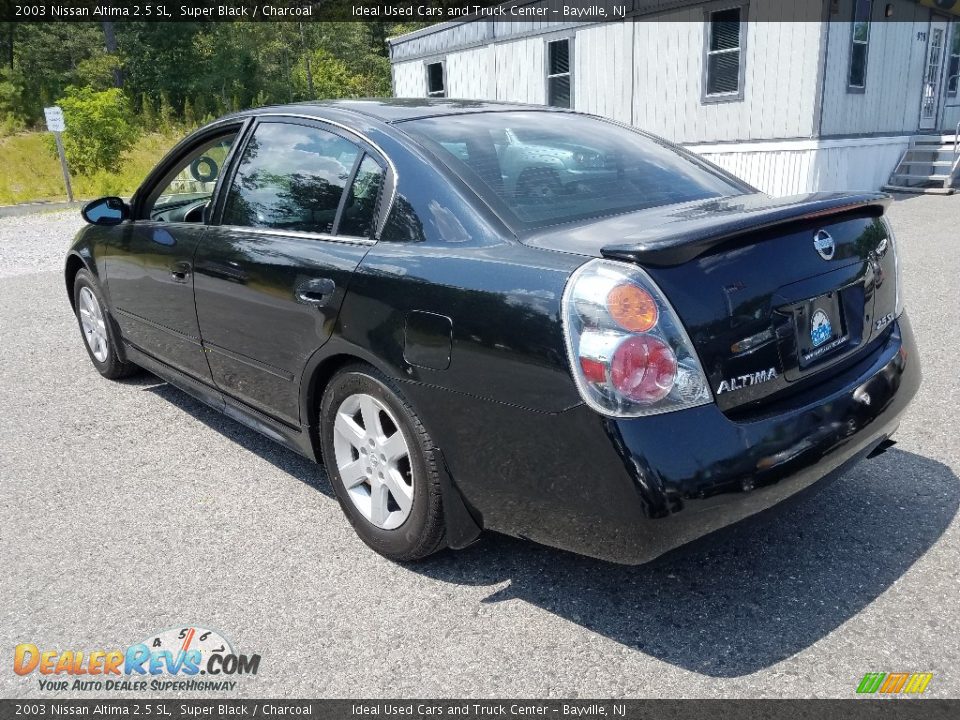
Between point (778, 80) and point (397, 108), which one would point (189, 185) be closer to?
point (397, 108)

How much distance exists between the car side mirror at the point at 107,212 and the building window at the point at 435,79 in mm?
16387

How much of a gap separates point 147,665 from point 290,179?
1.90 metres

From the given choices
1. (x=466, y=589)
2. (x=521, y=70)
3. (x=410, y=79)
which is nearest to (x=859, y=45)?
(x=521, y=70)

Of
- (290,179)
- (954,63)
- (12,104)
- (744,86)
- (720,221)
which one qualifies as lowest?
(720,221)

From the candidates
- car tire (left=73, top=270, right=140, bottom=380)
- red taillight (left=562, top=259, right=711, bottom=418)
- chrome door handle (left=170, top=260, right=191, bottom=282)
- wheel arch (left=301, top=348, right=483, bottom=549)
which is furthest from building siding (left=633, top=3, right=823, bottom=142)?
red taillight (left=562, top=259, right=711, bottom=418)

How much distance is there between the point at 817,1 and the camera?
11.9 meters

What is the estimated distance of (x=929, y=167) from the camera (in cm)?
1437

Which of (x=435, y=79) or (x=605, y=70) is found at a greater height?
(x=435, y=79)

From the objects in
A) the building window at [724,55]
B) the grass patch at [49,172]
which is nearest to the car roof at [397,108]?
the building window at [724,55]

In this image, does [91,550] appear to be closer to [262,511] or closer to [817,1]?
[262,511]

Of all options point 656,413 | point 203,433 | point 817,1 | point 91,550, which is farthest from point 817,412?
point 817,1

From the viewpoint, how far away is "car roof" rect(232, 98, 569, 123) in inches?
123

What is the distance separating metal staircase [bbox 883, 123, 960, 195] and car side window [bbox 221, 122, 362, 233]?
13579 millimetres

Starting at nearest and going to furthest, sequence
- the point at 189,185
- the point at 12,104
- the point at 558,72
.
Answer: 1. the point at 189,185
2. the point at 558,72
3. the point at 12,104
